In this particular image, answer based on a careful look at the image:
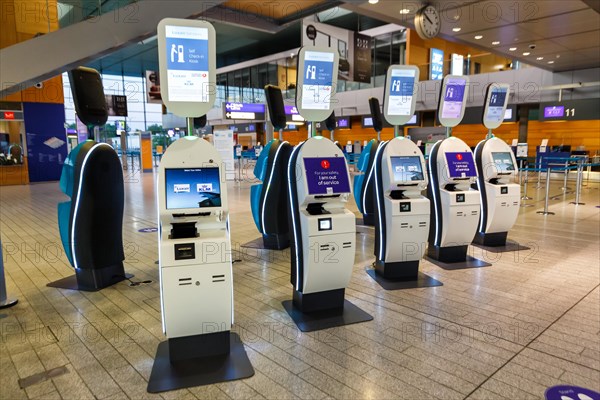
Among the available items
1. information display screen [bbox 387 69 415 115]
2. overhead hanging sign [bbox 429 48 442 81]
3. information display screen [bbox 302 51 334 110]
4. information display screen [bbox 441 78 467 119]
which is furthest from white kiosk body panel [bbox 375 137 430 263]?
overhead hanging sign [bbox 429 48 442 81]

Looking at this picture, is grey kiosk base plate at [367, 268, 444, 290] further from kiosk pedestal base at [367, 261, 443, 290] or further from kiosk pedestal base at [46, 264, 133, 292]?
kiosk pedestal base at [46, 264, 133, 292]

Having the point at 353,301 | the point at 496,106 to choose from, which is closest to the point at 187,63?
the point at 353,301

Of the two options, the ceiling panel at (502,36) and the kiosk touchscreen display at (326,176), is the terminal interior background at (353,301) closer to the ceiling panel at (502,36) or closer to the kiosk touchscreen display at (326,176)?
the ceiling panel at (502,36)

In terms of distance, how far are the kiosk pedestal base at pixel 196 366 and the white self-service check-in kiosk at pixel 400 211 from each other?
1886 mm

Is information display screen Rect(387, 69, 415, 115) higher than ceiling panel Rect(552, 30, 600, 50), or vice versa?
ceiling panel Rect(552, 30, 600, 50)

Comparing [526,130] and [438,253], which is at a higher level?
[526,130]

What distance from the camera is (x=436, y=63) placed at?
48.3 feet

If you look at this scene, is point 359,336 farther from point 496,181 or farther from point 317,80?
point 496,181

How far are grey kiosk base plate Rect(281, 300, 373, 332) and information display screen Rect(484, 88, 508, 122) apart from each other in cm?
370

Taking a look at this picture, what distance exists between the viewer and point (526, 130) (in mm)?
15820

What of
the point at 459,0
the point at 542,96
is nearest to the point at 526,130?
the point at 542,96

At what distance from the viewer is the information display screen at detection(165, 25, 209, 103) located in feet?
8.64

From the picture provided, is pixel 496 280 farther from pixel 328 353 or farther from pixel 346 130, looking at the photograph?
pixel 346 130

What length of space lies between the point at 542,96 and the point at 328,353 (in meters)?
15.4
